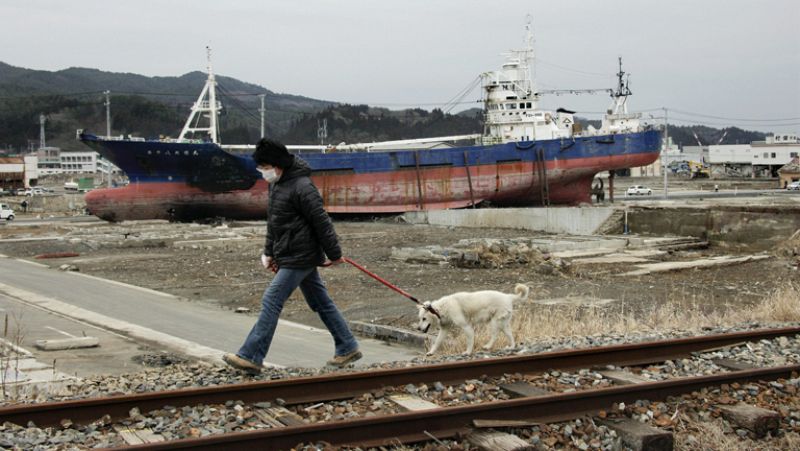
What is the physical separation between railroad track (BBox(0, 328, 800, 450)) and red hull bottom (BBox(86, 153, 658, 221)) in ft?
98.1

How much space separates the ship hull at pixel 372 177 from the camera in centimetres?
3491

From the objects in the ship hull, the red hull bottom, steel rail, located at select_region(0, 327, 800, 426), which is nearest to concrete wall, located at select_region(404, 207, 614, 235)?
the red hull bottom

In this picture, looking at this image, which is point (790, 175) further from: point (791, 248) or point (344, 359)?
point (344, 359)

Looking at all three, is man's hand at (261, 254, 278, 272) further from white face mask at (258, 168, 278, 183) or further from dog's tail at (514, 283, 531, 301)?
dog's tail at (514, 283, 531, 301)

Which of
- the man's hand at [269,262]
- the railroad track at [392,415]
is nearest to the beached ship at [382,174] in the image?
the man's hand at [269,262]

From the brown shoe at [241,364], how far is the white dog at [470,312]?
2103 millimetres

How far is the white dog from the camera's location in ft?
25.7

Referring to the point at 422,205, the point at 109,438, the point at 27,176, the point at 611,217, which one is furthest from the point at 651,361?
the point at 27,176

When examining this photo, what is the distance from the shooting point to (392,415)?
15.6 ft

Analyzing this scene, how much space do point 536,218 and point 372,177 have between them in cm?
929

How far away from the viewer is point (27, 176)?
84500 millimetres

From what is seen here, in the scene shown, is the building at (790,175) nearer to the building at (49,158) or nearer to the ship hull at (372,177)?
the ship hull at (372,177)

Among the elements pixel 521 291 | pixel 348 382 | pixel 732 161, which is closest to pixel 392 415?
pixel 348 382

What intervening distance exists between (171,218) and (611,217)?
18897 millimetres
